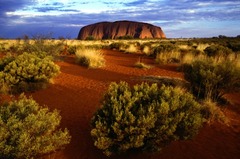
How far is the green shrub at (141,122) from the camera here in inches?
194

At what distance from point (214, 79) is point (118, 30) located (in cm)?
9623

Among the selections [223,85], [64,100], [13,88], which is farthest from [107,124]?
[13,88]

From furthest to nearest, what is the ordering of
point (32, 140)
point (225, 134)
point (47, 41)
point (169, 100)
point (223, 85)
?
point (47, 41), point (223, 85), point (225, 134), point (169, 100), point (32, 140)

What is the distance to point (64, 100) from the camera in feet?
29.0

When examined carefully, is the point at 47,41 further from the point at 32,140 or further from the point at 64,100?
the point at 32,140

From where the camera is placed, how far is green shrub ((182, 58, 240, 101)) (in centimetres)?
835

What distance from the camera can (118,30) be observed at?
102812 mm

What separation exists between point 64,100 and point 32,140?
412cm

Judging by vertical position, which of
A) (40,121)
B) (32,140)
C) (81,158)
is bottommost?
(81,158)

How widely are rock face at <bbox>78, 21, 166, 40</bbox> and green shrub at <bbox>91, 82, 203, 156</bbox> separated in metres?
96.0

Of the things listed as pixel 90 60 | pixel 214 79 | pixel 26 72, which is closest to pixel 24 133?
pixel 214 79

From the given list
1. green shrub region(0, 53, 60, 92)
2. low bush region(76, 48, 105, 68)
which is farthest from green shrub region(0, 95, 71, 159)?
low bush region(76, 48, 105, 68)

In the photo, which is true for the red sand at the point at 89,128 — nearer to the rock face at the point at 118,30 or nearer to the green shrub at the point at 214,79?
the green shrub at the point at 214,79

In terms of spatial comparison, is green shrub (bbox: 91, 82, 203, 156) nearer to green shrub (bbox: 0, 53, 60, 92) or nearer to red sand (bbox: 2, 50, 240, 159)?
red sand (bbox: 2, 50, 240, 159)
